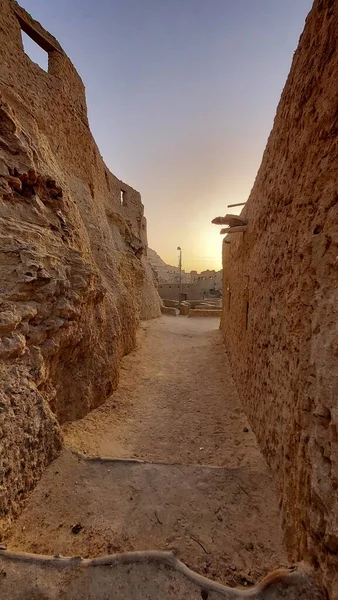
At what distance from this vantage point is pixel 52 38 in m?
6.25

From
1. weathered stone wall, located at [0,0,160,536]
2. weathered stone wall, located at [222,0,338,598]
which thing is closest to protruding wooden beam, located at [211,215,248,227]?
weathered stone wall, located at [222,0,338,598]

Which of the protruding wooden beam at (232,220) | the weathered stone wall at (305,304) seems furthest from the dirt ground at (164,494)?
the protruding wooden beam at (232,220)

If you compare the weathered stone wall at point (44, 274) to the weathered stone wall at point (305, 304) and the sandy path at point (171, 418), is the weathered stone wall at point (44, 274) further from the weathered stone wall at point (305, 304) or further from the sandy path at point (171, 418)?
the weathered stone wall at point (305, 304)

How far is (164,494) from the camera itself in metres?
2.87

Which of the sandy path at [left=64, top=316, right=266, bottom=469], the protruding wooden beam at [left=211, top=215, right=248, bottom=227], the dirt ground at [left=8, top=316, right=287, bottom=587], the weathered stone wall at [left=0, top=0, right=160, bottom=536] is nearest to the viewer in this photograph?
the dirt ground at [left=8, top=316, right=287, bottom=587]

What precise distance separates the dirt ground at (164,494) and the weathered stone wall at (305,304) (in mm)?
366

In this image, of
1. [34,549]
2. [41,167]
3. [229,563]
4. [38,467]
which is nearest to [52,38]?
[41,167]

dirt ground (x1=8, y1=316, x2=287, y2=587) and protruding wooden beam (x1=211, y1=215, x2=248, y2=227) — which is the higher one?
protruding wooden beam (x1=211, y1=215, x2=248, y2=227)

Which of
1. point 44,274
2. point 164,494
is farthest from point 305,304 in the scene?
point 44,274

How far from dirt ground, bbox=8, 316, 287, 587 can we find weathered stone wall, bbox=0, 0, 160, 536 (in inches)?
15.0

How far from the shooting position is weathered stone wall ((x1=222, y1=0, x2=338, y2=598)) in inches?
67.7

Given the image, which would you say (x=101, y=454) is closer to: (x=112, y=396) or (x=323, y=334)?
(x=112, y=396)

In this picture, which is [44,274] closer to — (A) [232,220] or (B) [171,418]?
(B) [171,418]

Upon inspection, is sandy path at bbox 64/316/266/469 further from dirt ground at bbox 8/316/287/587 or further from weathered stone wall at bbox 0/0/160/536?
weathered stone wall at bbox 0/0/160/536
